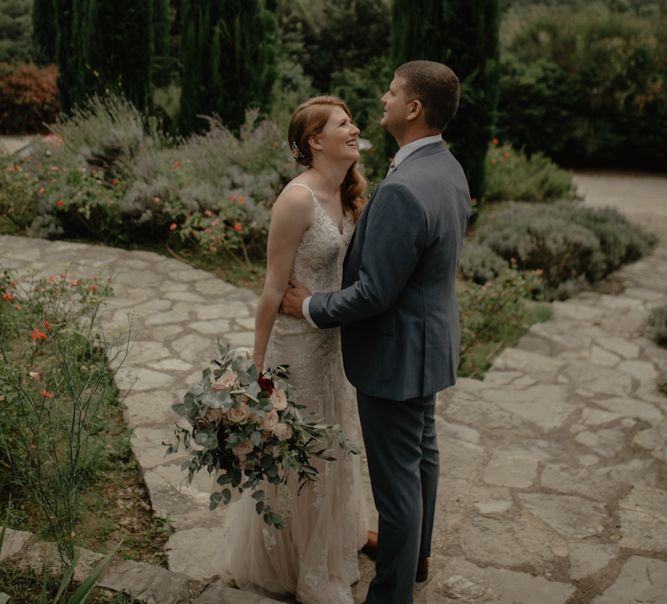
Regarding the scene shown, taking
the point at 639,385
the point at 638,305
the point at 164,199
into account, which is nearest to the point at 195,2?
the point at 164,199

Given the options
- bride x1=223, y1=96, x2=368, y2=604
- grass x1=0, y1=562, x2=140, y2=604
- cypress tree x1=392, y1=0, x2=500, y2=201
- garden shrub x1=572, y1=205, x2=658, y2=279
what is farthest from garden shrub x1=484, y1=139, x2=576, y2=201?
grass x1=0, y1=562, x2=140, y2=604

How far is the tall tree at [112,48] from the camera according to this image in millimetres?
8820

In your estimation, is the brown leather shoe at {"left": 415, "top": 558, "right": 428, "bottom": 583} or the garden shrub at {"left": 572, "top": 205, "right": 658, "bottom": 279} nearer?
the brown leather shoe at {"left": 415, "top": 558, "right": 428, "bottom": 583}

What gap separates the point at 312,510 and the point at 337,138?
4.43 feet

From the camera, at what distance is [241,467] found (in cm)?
231

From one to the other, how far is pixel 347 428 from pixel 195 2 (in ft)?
23.8

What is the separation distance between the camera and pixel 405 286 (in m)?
2.38

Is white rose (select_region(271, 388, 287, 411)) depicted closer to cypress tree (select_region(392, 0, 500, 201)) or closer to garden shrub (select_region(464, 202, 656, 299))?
garden shrub (select_region(464, 202, 656, 299))

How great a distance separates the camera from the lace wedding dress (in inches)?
105

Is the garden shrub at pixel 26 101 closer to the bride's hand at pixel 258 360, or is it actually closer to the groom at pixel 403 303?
the bride's hand at pixel 258 360

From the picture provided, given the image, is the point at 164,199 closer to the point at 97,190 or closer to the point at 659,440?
the point at 97,190

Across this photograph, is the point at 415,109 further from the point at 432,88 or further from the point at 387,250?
the point at 387,250

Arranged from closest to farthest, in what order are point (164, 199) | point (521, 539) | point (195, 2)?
point (521, 539) < point (164, 199) < point (195, 2)

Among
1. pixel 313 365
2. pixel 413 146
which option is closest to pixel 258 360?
pixel 313 365
